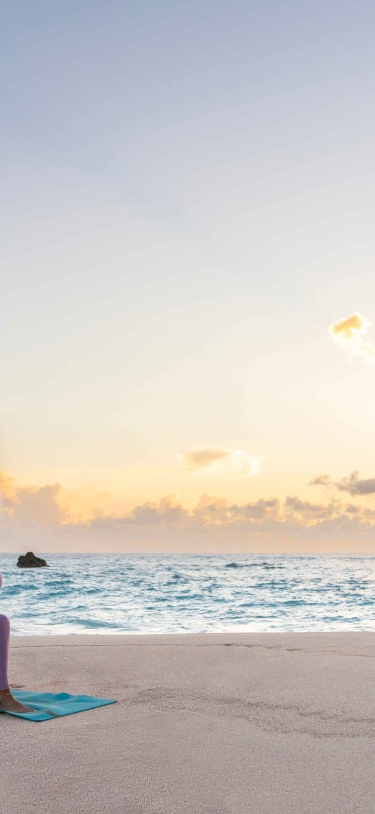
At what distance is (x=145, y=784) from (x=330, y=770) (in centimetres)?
100

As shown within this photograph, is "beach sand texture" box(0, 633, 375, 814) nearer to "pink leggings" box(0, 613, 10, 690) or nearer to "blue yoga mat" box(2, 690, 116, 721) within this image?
"blue yoga mat" box(2, 690, 116, 721)

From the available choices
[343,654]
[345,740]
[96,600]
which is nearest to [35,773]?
[345,740]

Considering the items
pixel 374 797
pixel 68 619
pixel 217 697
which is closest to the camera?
pixel 374 797

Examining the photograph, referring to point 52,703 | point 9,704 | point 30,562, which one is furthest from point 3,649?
point 30,562

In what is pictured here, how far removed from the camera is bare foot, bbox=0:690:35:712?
4586 millimetres

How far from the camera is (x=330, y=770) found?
136 inches

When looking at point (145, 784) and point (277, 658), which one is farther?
point (277, 658)

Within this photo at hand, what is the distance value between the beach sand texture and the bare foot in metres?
0.16

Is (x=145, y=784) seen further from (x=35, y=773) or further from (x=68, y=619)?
(x=68, y=619)

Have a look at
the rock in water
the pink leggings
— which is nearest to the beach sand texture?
the pink leggings

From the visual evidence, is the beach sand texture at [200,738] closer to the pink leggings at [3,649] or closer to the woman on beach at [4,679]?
the woman on beach at [4,679]

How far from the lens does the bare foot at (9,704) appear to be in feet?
15.0

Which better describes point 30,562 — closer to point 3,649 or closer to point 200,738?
point 3,649

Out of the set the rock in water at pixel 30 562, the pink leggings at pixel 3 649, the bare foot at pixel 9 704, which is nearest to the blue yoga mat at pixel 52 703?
the bare foot at pixel 9 704
